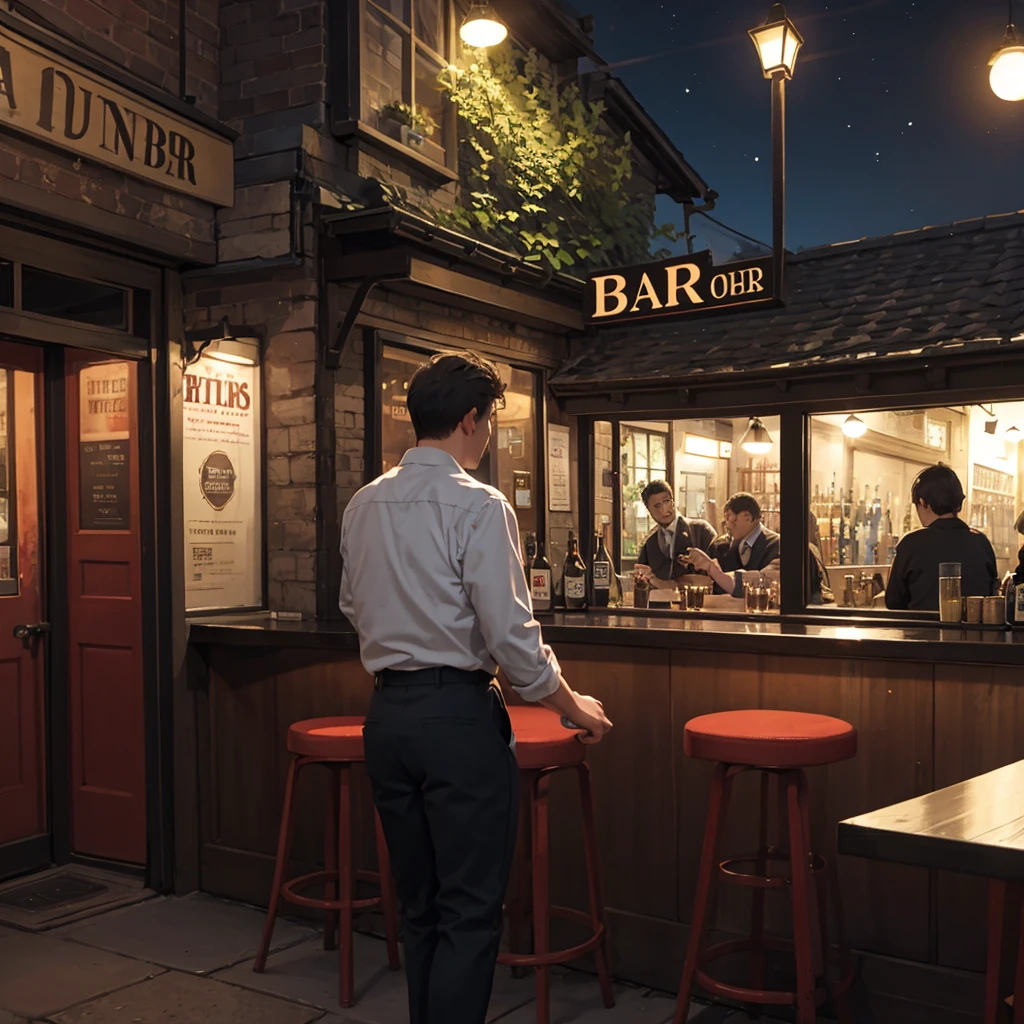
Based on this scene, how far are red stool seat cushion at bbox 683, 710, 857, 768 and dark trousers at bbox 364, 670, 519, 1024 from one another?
2.33 ft

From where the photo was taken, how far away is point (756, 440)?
8.06 metres

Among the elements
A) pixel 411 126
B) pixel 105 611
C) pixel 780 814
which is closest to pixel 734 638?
pixel 780 814

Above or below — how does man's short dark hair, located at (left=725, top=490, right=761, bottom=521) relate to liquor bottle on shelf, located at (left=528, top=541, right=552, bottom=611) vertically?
above

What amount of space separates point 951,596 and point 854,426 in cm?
310

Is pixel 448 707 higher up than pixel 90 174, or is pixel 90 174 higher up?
pixel 90 174

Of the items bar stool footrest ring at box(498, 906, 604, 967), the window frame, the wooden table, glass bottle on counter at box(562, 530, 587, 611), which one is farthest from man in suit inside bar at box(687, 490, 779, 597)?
the wooden table

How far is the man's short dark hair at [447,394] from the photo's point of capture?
110 inches

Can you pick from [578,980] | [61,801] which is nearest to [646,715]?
[578,980]

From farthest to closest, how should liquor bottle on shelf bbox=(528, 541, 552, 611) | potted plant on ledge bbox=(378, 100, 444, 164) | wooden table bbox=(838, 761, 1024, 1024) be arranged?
1. potted plant on ledge bbox=(378, 100, 444, 164)
2. liquor bottle on shelf bbox=(528, 541, 552, 611)
3. wooden table bbox=(838, 761, 1024, 1024)

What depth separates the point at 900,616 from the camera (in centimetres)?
543

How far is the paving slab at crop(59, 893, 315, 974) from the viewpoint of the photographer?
4164mm

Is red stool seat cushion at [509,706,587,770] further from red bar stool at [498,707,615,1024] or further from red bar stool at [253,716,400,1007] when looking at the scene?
red bar stool at [253,716,400,1007]

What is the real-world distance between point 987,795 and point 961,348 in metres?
3.81

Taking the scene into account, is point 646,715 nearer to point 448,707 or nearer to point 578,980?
point 578,980
